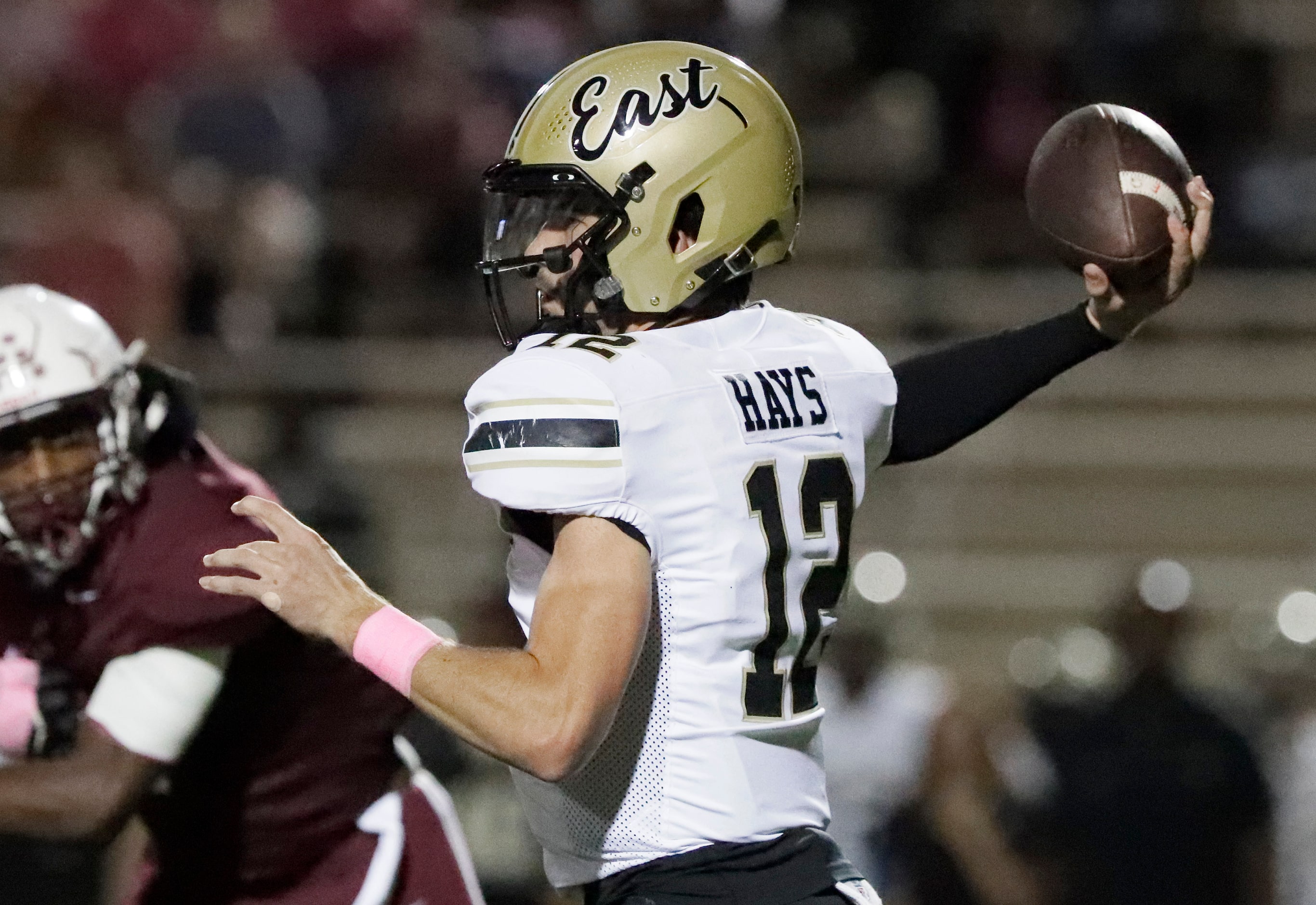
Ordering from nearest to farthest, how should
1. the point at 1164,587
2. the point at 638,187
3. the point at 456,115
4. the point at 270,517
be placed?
the point at 270,517 < the point at 638,187 < the point at 1164,587 < the point at 456,115

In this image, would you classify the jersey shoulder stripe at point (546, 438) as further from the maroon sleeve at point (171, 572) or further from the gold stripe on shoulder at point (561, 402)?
the maroon sleeve at point (171, 572)

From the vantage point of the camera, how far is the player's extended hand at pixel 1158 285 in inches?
104

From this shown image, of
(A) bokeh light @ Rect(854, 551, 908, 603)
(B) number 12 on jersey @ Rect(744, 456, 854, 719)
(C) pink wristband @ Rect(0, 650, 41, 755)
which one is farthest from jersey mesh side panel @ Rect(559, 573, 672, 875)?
(A) bokeh light @ Rect(854, 551, 908, 603)

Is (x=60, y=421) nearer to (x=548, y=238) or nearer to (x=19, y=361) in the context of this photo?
(x=19, y=361)

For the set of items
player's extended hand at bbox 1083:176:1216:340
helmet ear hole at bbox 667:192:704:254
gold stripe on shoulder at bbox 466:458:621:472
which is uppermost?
helmet ear hole at bbox 667:192:704:254

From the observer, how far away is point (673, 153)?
97.3 inches

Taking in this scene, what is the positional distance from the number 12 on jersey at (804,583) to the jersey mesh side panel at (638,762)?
107mm

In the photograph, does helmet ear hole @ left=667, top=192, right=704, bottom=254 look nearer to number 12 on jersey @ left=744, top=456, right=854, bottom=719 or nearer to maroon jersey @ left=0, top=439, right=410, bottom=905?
number 12 on jersey @ left=744, top=456, right=854, bottom=719

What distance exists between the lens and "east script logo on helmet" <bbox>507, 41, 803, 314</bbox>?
2461 mm

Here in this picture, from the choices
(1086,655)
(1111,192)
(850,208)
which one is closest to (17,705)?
(1111,192)

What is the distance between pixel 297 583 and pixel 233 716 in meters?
0.86

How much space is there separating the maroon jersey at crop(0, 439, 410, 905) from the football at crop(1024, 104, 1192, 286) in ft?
4.06

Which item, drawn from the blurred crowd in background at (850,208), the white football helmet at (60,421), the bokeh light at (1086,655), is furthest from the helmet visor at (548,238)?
the bokeh light at (1086,655)

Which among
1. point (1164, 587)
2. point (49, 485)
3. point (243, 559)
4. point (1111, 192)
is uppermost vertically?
point (1111, 192)
